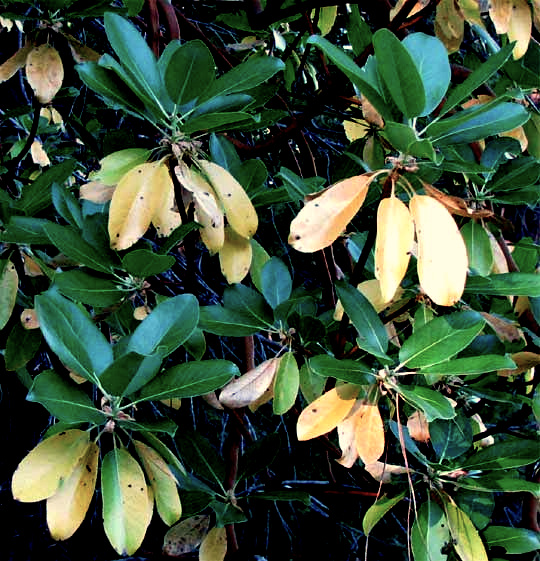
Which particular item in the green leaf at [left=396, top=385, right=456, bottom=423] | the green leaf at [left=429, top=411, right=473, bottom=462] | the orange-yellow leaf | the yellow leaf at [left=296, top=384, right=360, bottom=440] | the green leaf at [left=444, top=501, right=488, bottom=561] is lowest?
the green leaf at [left=444, top=501, right=488, bottom=561]

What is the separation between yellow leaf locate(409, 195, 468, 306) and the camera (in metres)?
0.65

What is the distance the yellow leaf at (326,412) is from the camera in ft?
2.48

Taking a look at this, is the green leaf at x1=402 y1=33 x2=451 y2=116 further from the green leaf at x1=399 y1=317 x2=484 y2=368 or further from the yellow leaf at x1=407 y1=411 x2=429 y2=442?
the yellow leaf at x1=407 y1=411 x2=429 y2=442

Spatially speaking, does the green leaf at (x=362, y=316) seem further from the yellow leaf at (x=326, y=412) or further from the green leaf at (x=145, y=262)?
the green leaf at (x=145, y=262)

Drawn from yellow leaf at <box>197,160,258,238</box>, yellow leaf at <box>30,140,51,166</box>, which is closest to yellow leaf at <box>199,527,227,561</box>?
yellow leaf at <box>197,160,258,238</box>

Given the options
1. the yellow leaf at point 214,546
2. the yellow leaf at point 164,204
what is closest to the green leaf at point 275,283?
the yellow leaf at point 164,204

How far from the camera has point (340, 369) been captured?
0.75 metres

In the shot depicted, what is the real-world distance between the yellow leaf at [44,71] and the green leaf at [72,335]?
0.37m

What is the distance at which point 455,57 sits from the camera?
201 cm

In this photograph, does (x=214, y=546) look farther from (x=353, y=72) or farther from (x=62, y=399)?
(x=353, y=72)

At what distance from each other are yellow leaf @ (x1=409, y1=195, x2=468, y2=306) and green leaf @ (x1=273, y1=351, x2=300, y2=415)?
0.24 meters

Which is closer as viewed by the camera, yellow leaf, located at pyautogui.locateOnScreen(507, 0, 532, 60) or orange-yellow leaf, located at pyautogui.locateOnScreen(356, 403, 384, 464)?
orange-yellow leaf, located at pyautogui.locateOnScreen(356, 403, 384, 464)

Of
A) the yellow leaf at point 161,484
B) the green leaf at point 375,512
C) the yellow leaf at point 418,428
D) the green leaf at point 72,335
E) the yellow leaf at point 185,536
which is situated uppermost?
the green leaf at point 72,335

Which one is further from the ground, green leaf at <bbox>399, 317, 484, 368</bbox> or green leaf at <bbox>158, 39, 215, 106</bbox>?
green leaf at <bbox>158, 39, 215, 106</bbox>
